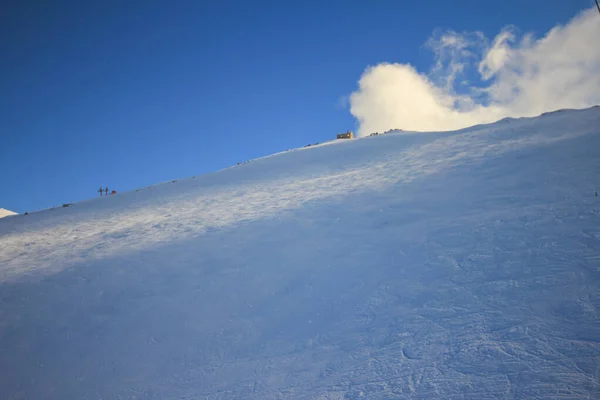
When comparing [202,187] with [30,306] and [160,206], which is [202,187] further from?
[30,306]

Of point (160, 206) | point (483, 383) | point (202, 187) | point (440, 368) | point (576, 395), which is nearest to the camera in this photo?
point (576, 395)

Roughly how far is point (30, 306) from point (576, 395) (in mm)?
8505

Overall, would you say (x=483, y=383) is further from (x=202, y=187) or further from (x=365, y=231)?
(x=202, y=187)

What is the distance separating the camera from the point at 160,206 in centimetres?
1352

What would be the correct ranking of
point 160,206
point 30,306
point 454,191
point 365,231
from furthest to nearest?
point 160,206 < point 454,191 < point 365,231 < point 30,306

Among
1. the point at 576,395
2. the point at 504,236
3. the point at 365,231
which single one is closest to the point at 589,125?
the point at 504,236

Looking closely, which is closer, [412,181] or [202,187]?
[412,181]

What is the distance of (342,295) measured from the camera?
565 cm

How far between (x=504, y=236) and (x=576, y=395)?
3.44m

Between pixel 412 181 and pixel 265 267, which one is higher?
pixel 412 181

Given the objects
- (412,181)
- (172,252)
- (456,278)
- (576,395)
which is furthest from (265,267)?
(412,181)

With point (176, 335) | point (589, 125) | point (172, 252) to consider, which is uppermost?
point (589, 125)

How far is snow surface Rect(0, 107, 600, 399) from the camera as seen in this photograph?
12.7 ft

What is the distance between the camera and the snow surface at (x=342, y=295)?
388 cm
